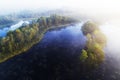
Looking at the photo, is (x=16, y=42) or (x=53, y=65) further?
(x=16, y=42)

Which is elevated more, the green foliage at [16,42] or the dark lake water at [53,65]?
the green foliage at [16,42]

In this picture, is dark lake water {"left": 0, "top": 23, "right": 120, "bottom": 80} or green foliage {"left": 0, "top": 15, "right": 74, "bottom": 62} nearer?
dark lake water {"left": 0, "top": 23, "right": 120, "bottom": 80}

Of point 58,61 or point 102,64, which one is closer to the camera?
point 102,64

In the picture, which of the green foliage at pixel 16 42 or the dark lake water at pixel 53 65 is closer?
the dark lake water at pixel 53 65

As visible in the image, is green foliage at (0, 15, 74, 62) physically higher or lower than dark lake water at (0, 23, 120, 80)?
higher

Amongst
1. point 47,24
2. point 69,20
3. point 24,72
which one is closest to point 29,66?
point 24,72

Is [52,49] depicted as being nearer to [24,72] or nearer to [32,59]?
[32,59]

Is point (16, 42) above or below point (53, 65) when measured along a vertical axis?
above

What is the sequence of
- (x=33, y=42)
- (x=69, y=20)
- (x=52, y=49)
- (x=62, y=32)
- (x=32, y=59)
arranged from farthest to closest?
(x=69, y=20)
(x=62, y=32)
(x=33, y=42)
(x=52, y=49)
(x=32, y=59)
